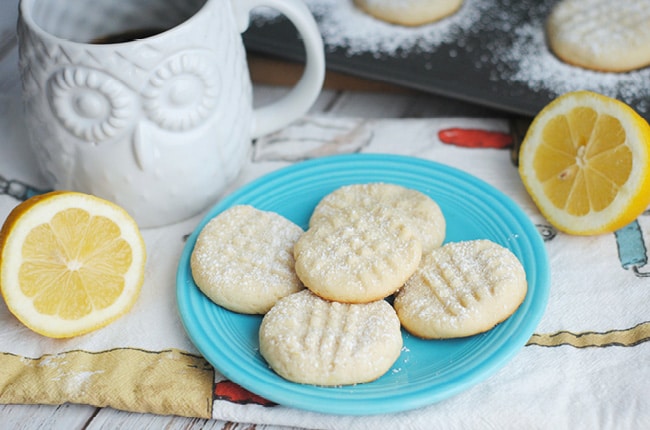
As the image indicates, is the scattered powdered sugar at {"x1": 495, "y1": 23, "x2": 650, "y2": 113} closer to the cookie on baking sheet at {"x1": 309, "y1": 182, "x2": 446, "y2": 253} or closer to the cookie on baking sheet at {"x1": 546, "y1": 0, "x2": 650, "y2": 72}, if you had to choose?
the cookie on baking sheet at {"x1": 546, "y1": 0, "x2": 650, "y2": 72}

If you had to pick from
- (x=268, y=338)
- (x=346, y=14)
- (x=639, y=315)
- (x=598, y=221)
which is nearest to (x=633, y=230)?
(x=598, y=221)

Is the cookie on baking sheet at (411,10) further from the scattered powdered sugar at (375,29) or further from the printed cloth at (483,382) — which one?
the printed cloth at (483,382)

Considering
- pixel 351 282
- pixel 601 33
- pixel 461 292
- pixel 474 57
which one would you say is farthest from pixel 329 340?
pixel 601 33

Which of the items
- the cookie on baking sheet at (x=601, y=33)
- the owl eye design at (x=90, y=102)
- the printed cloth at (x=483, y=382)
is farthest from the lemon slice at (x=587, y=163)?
the owl eye design at (x=90, y=102)

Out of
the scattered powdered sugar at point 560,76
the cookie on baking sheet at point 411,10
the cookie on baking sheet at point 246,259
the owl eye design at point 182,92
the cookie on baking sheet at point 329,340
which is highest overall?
the owl eye design at point 182,92

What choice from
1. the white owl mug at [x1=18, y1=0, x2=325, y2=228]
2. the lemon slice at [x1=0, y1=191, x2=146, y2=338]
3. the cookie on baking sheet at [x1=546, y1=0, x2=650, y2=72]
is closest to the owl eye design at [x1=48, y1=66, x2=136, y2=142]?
the white owl mug at [x1=18, y1=0, x2=325, y2=228]

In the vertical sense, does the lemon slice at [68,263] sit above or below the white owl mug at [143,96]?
below

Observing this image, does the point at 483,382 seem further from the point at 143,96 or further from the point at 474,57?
the point at 474,57
